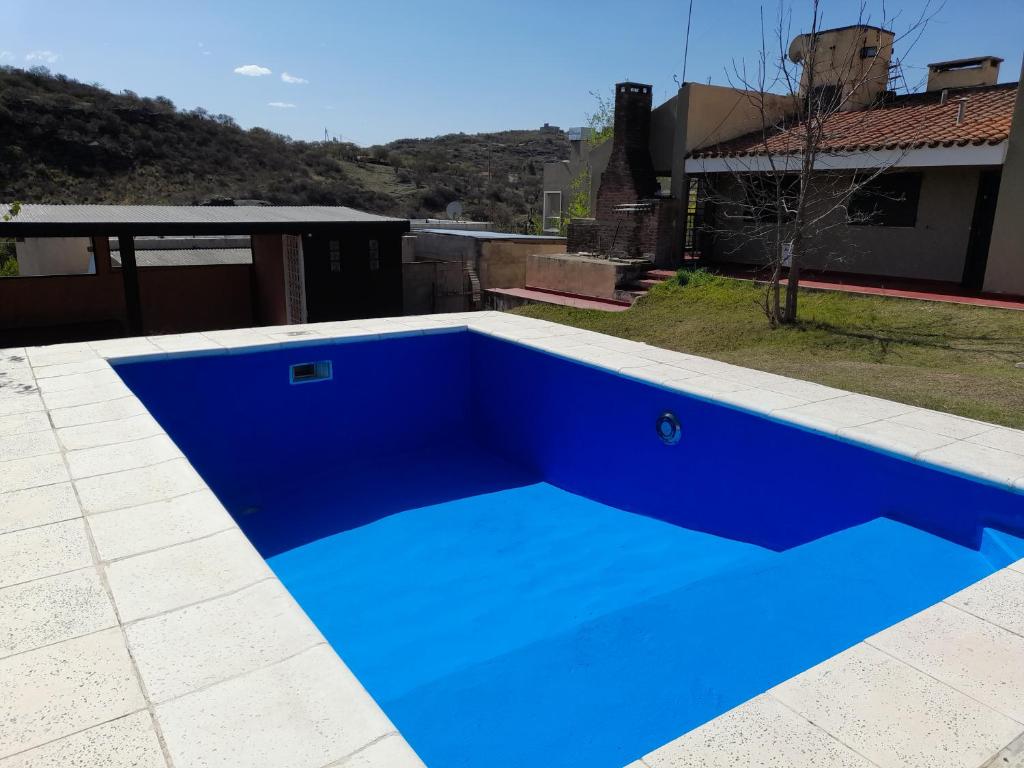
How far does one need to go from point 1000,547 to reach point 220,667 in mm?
4521

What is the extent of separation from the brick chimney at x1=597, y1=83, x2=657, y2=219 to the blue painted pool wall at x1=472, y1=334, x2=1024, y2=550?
9210mm

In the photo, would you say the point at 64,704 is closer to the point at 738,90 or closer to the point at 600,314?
the point at 600,314

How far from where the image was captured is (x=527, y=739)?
142 inches

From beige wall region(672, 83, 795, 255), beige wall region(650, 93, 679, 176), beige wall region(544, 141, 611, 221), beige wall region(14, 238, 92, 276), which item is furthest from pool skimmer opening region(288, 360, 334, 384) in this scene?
beige wall region(544, 141, 611, 221)

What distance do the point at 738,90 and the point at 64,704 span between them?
1715 cm

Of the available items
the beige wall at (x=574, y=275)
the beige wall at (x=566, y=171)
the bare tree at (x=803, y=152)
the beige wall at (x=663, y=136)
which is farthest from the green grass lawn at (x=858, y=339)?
the beige wall at (x=566, y=171)

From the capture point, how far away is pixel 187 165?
37.2 metres

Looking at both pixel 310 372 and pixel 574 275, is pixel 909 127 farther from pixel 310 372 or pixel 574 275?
pixel 310 372

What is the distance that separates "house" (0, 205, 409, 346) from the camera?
13.6 meters

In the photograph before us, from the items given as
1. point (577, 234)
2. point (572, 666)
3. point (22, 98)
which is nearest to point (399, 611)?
point (572, 666)

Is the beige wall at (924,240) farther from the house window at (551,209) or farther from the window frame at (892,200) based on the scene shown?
the house window at (551,209)

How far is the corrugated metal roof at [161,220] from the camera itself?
11.4 metres

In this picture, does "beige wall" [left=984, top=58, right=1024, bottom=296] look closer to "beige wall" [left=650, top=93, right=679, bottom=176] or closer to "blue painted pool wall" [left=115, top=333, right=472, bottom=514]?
"beige wall" [left=650, top=93, right=679, bottom=176]

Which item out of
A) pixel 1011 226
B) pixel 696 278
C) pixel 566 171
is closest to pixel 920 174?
pixel 1011 226
